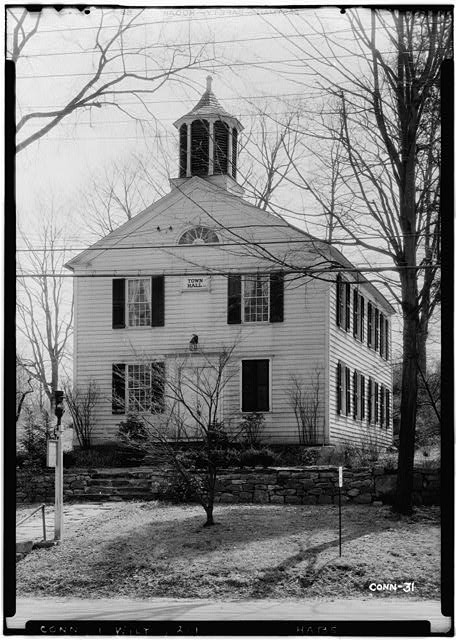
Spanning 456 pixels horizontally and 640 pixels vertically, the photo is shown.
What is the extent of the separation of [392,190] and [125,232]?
2.89m

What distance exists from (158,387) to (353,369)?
2.19 m

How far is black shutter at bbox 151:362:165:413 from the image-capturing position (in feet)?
35.3

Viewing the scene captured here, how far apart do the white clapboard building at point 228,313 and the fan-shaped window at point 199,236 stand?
0.06 ft

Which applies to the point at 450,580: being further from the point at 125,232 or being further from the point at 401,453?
the point at 125,232

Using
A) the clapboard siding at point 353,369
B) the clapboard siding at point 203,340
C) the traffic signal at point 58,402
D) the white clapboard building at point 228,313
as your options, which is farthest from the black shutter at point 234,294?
the traffic signal at point 58,402

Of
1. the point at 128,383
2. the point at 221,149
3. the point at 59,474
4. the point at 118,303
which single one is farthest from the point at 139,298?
the point at 59,474

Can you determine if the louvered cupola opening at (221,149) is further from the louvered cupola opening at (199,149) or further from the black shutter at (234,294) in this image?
the black shutter at (234,294)

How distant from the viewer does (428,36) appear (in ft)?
28.7

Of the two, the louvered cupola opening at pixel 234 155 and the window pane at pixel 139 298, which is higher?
the louvered cupola opening at pixel 234 155

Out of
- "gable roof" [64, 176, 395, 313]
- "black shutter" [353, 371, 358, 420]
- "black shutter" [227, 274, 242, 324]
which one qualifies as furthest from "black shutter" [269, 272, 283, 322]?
"black shutter" [353, 371, 358, 420]

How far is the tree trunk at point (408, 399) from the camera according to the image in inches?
405

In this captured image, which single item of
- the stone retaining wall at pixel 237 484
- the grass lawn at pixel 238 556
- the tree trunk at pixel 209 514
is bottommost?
the grass lawn at pixel 238 556

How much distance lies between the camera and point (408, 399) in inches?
423

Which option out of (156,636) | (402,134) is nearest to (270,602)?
(156,636)
